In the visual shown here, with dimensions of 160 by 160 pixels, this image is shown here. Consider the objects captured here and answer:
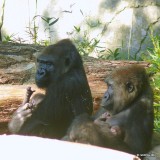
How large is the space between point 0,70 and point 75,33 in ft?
13.3

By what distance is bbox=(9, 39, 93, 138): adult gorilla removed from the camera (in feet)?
20.2

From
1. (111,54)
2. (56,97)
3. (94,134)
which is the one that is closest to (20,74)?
(56,97)

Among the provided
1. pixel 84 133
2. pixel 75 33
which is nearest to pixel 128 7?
pixel 75 33

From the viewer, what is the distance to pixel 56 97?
611 cm

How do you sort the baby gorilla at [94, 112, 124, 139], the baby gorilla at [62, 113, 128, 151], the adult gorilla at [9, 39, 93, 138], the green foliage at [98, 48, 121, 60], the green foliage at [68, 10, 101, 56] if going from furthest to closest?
the green foliage at [68, 10, 101, 56]
the green foliage at [98, 48, 121, 60]
the adult gorilla at [9, 39, 93, 138]
the baby gorilla at [94, 112, 124, 139]
the baby gorilla at [62, 113, 128, 151]

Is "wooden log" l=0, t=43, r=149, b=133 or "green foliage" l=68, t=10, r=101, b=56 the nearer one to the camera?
"wooden log" l=0, t=43, r=149, b=133

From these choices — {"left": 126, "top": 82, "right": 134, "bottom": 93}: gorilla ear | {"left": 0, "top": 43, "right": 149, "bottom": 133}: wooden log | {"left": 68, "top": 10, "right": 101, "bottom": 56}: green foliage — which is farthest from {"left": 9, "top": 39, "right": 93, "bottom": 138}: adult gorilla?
{"left": 68, "top": 10, "right": 101, "bottom": 56}: green foliage

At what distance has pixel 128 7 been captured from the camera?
10.6m

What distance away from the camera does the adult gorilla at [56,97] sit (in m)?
6.14

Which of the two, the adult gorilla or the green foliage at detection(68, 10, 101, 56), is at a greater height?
the green foliage at detection(68, 10, 101, 56)

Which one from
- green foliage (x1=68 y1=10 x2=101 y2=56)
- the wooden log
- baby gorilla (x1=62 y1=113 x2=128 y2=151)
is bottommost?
baby gorilla (x1=62 y1=113 x2=128 y2=151)

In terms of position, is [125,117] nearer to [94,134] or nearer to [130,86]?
[130,86]

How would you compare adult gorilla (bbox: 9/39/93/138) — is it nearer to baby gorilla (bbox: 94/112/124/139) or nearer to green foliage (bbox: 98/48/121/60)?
baby gorilla (bbox: 94/112/124/139)

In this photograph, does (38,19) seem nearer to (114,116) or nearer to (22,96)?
(22,96)
